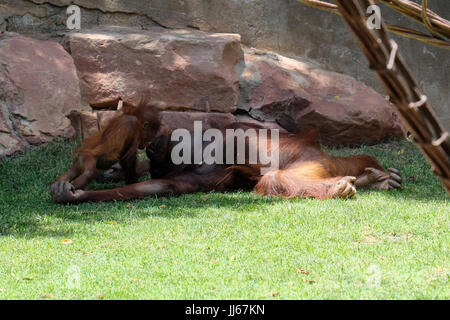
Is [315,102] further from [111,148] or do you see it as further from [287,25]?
[111,148]

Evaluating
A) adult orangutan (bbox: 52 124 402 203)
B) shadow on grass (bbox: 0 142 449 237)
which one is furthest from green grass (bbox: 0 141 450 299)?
adult orangutan (bbox: 52 124 402 203)

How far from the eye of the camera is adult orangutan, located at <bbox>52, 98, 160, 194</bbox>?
13.4 feet

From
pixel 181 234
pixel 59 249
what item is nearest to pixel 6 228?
pixel 59 249

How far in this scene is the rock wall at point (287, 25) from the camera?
5.81 m

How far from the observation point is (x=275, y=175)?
411 centimetres

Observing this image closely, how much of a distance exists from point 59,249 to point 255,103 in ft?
10.1

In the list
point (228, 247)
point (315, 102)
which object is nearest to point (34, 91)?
point (315, 102)

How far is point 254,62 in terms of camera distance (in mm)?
5867

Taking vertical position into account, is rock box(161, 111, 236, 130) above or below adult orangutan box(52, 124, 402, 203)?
below

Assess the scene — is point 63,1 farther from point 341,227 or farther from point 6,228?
point 341,227

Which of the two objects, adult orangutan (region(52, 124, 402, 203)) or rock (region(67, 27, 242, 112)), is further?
rock (region(67, 27, 242, 112))

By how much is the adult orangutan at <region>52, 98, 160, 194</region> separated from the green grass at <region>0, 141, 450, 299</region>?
0.26 meters

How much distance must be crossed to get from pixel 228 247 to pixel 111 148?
1.46 m

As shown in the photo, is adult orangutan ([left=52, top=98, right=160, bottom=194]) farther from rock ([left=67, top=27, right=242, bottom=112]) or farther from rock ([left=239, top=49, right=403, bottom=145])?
rock ([left=239, top=49, right=403, bottom=145])
